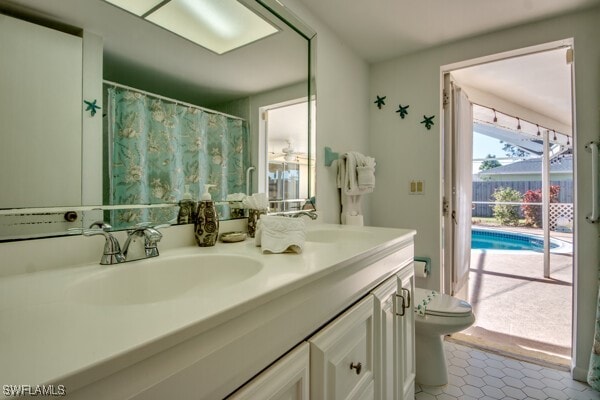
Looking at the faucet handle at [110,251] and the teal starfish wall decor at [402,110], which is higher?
the teal starfish wall decor at [402,110]

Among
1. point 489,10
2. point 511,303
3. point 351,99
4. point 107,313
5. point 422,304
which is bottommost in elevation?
point 511,303

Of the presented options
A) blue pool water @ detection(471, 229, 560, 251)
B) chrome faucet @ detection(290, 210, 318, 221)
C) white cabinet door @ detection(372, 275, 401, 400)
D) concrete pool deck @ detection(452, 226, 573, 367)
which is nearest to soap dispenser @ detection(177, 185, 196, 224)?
chrome faucet @ detection(290, 210, 318, 221)

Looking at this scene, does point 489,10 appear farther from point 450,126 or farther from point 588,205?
point 588,205

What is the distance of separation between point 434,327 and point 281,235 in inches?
44.0

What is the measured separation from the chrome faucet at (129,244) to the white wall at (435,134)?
184 cm

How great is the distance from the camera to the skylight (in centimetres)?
94

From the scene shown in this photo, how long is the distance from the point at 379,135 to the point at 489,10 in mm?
981

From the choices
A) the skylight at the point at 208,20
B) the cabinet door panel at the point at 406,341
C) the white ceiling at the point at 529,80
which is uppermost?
the white ceiling at the point at 529,80

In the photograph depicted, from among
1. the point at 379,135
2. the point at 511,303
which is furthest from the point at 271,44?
the point at 511,303

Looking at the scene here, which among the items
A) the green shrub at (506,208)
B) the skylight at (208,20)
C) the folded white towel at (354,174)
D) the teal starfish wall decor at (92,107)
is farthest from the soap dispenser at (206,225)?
the green shrub at (506,208)

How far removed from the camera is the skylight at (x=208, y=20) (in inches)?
37.1

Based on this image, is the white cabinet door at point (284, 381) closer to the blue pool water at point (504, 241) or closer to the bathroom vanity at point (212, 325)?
the bathroom vanity at point (212, 325)

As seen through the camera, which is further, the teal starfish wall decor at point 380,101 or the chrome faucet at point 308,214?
the teal starfish wall decor at point 380,101

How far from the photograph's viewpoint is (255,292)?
530 millimetres
